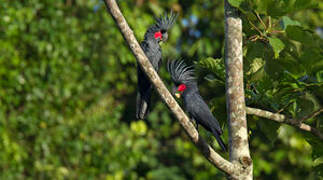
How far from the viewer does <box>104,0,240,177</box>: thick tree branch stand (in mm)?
2088

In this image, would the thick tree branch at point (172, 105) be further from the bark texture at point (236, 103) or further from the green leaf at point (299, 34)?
the green leaf at point (299, 34)

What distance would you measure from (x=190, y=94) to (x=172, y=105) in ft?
2.39

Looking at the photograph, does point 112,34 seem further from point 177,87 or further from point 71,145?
point 177,87

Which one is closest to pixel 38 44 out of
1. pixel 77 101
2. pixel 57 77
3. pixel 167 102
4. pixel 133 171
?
pixel 57 77

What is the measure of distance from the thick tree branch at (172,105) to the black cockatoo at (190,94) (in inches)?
18.8

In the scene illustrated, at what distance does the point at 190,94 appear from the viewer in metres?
2.82

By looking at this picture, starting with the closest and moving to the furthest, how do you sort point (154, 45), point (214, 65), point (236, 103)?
point (236, 103), point (214, 65), point (154, 45)

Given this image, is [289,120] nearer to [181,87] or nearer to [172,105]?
[172,105]

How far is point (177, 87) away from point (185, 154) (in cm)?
382

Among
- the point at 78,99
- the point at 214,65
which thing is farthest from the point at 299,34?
the point at 78,99

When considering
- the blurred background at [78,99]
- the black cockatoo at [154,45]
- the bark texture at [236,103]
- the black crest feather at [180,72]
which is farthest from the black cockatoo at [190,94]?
the blurred background at [78,99]

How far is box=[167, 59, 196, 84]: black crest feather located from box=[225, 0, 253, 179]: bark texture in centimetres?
57

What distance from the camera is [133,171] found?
639 cm

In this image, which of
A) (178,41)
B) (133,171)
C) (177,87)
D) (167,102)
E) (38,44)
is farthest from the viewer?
(178,41)
